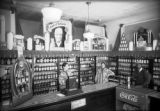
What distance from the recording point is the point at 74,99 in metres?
3.32

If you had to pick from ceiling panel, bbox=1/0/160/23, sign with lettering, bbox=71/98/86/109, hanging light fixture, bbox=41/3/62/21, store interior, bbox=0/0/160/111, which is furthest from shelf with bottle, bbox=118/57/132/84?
hanging light fixture, bbox=41/3/62/21

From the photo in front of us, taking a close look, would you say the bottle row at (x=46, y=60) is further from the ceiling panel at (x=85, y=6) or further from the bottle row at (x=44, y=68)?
the ceiling panel at (x=85, y=6)

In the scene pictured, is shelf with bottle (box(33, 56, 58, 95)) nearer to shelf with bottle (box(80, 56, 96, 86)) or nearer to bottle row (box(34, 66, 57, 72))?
bottle row (box(34, 66, 57, 72))

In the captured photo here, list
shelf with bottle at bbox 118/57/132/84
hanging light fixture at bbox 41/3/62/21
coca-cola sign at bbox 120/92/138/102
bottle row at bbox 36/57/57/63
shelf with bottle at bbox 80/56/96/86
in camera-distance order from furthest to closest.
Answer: shelf with bottle at bbox 80/56/96/86 → shelf with bottle at bbox 118/57/132/84 → bottle row at bbox 36/57/57/63 → coca-cola sign at bbox 120/92/138/102 → hanging light fixture at bbox 41/3/62/21

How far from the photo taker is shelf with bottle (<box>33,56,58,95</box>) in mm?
4877

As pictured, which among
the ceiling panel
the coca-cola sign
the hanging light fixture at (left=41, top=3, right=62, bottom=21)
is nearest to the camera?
the hanging light fixture at (left=41, top=3, right=62, bottom=21)

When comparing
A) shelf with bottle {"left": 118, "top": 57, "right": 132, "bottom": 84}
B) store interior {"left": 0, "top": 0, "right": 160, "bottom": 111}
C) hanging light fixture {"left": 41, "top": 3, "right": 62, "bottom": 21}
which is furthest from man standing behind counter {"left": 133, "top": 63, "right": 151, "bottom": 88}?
hanging light fixture {"left": 41, "top": 3, "right": 62, "bottom": 21}

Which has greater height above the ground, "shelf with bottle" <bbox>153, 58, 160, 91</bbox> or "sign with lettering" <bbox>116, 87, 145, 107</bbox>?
"shelf with bottle" <bbox>153, 58, 160, 91</bbox>

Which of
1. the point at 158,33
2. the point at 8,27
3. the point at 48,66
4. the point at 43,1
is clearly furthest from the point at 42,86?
the point at 158,33

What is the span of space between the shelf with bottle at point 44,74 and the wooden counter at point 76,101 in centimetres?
175

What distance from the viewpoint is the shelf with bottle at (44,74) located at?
16.0 ft

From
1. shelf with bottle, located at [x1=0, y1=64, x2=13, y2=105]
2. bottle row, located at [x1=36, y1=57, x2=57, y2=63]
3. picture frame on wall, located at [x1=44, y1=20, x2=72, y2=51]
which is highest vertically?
picture frame on wall, located at [x1=44, y1=20, x2=72, y2=51]

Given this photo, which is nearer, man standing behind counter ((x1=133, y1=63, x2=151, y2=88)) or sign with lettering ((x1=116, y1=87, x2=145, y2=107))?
sign with lettering ((x1=116, y1=87, x2=145, y2=107))

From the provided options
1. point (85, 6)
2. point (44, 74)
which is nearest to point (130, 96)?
point (44, 74)
